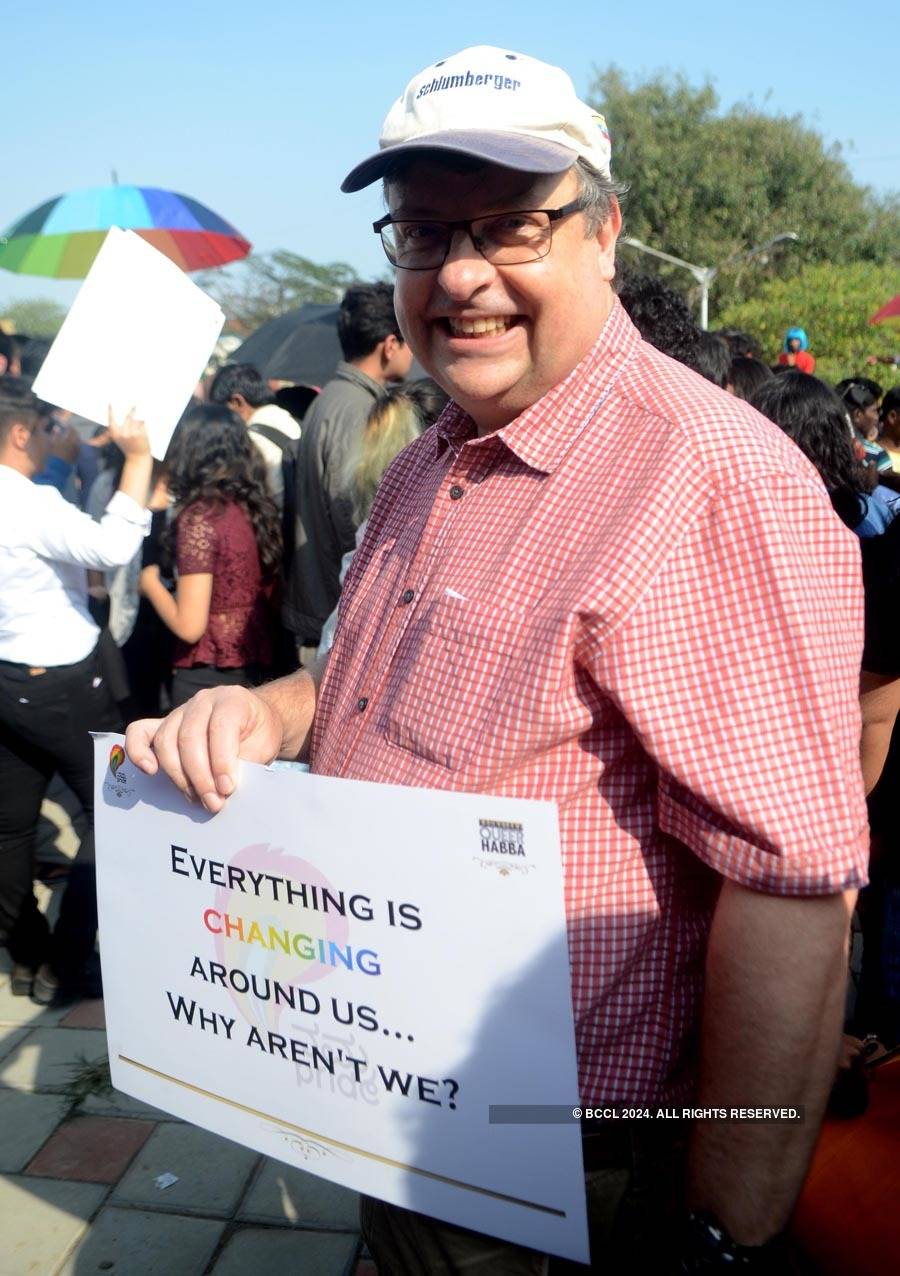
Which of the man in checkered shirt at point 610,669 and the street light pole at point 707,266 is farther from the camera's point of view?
the street light pole at point 707,266

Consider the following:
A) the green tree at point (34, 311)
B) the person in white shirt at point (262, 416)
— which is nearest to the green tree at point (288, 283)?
the green tree at point (34, 311)

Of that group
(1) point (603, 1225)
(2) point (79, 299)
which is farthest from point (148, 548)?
(1) point (603, 1225)

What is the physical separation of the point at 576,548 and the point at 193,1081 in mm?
864

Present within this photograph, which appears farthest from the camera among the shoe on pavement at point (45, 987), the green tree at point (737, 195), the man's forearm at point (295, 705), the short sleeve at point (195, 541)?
the green tree at point (737, 195)

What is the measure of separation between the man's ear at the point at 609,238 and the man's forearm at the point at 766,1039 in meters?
0.82

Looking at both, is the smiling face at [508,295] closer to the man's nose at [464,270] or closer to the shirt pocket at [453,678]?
the man's nose at [464,270]

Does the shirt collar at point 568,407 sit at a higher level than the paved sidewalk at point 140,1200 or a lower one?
higher

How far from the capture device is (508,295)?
1.41 m

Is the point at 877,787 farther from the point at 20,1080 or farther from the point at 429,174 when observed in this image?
the point at 20,1080

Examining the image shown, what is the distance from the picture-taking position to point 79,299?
3.15 metres

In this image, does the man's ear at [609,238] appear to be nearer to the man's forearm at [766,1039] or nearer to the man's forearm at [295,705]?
the man's forearm at [295,705]

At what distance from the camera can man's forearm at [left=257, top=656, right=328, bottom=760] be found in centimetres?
169

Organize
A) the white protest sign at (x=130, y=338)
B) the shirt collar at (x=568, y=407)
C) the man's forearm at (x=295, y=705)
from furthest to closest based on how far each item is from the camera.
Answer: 1. the white protest sign at (x=130, y=338)
2. the man's forearm at (x=295, y=705)
3. the shirt collar at (x=568, y=407)

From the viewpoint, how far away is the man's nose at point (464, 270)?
1.40 meters
